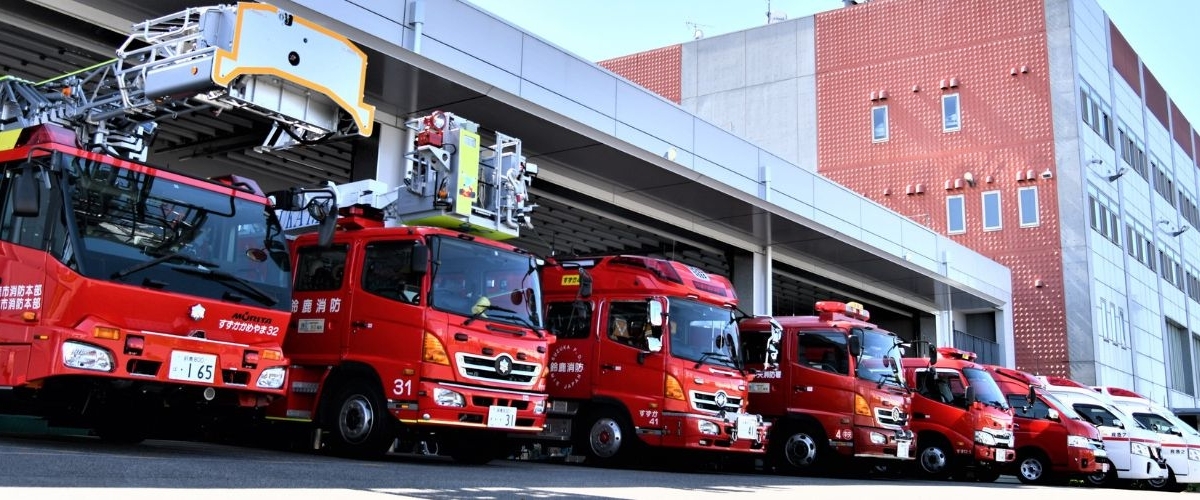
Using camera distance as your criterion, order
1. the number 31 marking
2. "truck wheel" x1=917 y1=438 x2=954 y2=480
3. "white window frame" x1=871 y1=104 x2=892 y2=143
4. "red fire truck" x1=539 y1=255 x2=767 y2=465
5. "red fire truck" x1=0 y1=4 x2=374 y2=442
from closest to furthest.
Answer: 1. "red fire truck" x1=0 y1=4 x2=374 y2=442
2. the number 31 marking
3. "red fire truck" x1=539 y1=255 x2=767 y2=465
4. "truck wheel" x1=917 y1=438 x2=954 y2=480
5. "white window frame" x1=871 y1=104 x2=892 y2=143

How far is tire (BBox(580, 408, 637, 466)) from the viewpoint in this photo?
41.8 ft

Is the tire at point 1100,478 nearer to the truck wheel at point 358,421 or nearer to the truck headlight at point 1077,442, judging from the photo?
the truck headlight at point 1077,442

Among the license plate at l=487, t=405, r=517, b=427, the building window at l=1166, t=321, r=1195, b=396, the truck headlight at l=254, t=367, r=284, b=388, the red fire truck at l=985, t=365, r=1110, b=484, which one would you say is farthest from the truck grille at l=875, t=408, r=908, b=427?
the building window at l=1166, t=321, r=1195, b=396

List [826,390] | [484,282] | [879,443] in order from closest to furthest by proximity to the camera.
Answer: [484,282], [879,443], [826,390]

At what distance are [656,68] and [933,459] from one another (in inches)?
1063

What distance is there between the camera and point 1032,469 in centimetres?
1781

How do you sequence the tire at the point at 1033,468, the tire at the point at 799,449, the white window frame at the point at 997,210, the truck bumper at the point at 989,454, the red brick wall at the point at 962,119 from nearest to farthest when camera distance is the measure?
the tire at the point at 799,449, the truck bumper at the point at 989,454, the tire at the point at 1033,468, the red brick wall at the point at 962,119, the white window frame at the point at 997,210

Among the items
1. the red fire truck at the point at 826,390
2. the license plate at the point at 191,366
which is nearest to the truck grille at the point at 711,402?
the red fire truck at the point at 826,390

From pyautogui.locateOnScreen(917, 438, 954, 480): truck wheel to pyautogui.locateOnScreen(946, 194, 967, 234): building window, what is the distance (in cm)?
1851

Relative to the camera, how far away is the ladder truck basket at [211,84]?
855 centimetres

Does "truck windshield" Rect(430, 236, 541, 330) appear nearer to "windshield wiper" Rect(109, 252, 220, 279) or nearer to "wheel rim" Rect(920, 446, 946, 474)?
"windshield wiper" Rect(109, 252, 220, 279)

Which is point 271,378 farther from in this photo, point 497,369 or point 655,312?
point 655,312

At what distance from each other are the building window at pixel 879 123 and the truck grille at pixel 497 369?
2764 centimetres

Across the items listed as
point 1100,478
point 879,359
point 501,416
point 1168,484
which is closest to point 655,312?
point 501,416
